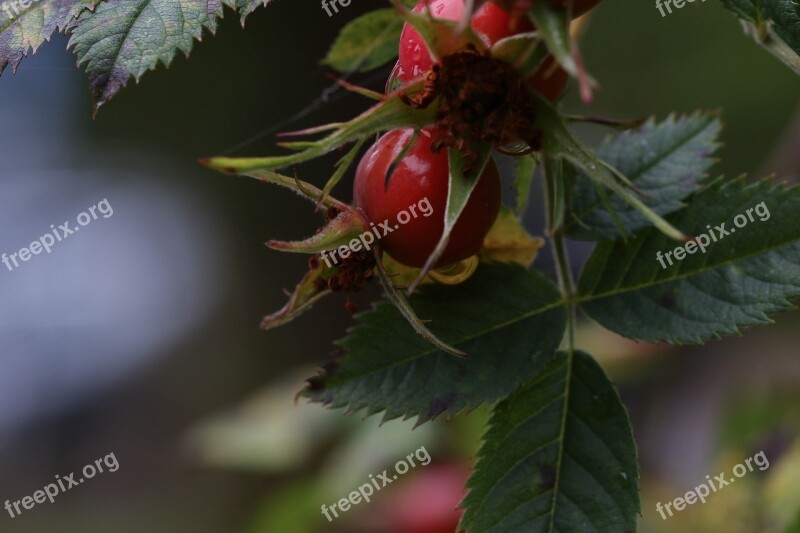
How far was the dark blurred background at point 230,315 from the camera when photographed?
2090mm

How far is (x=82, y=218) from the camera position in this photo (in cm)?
233

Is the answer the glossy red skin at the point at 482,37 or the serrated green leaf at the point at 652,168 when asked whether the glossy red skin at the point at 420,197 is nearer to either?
the glossy red skin at the point at 482,37

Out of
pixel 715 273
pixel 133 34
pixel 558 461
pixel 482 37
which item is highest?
pixel 133 34

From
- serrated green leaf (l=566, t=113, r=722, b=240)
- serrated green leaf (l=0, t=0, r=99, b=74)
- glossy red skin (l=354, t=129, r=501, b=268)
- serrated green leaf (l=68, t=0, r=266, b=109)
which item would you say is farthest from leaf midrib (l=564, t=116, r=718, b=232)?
serrated green leaf (l=0, t=0, r=99, b=74)

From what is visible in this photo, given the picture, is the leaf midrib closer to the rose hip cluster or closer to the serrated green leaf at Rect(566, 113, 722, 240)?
the serrated green leaf at Rect(566, 113, 722, 240)

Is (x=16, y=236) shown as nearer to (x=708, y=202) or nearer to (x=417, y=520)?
(x=417, y=520)

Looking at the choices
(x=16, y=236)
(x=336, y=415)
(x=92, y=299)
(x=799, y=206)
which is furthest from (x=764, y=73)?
(x=16, y=236)

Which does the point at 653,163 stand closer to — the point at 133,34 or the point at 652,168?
the point at 652,168

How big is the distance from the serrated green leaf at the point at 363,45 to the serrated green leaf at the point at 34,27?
0.41 m

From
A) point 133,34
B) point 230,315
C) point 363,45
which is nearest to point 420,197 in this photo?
point 133,34

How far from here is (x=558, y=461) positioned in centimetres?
96

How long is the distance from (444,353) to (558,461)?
0.20 m

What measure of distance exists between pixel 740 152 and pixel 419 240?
3.00 meters

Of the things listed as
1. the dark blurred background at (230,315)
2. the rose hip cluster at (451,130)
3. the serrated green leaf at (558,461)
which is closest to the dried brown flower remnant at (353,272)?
the rose hip cluster at (451,130)
